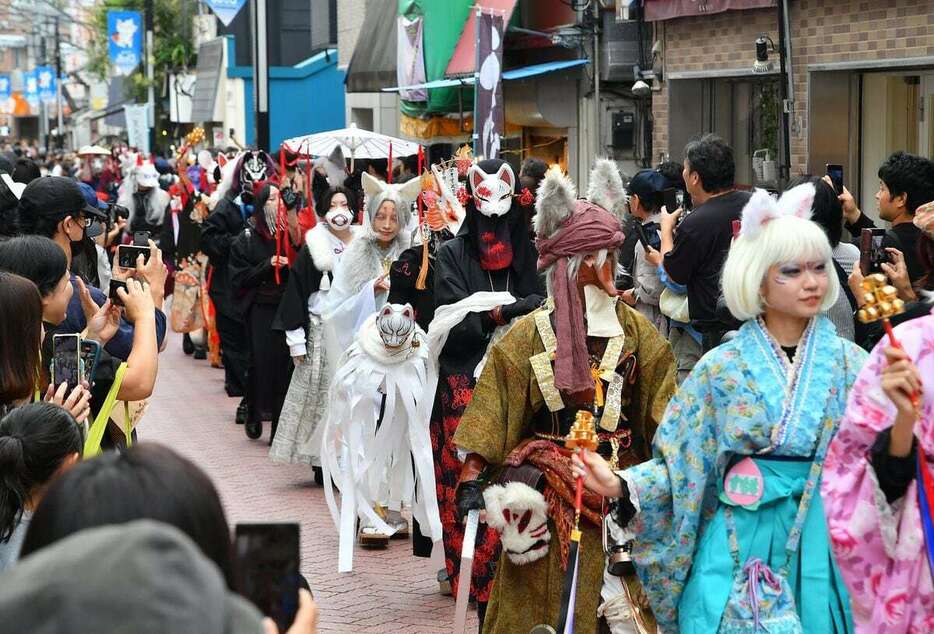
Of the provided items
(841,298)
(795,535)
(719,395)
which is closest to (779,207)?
(719,395)

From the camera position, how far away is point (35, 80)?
206 ft

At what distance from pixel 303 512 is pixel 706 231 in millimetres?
3191

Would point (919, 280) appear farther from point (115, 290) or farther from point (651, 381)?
point (115, 290)

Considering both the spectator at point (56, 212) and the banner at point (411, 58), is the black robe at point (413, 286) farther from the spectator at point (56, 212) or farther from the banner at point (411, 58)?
the banner at point (411, 58)

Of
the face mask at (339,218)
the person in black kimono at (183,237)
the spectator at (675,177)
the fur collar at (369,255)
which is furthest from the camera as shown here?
the person in black kimono at (183,237)

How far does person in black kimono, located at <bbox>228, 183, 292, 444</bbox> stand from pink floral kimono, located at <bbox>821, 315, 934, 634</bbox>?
24.8 ft

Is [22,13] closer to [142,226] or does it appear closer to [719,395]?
[142,226]

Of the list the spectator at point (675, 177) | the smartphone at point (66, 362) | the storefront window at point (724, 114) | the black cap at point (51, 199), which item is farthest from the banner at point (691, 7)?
the smartphone at point (66, 362)

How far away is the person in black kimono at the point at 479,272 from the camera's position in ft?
22.9

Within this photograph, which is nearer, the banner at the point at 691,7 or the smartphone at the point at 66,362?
the smartphone at the point at 66,362

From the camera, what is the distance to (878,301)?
379 centimetres

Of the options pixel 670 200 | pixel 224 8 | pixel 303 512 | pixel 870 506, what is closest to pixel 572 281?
pixel 870 506

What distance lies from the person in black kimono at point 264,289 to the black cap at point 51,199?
5128 millimetres

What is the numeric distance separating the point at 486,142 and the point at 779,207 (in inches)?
262
